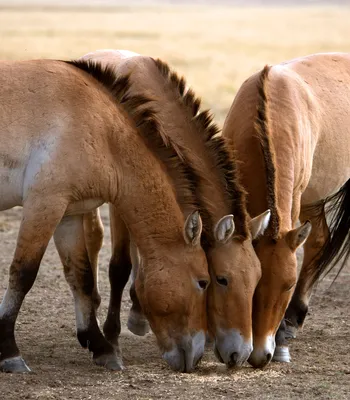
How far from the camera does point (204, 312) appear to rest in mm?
5555

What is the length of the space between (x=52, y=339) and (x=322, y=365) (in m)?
1.92

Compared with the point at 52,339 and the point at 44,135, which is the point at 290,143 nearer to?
the point at 44,135

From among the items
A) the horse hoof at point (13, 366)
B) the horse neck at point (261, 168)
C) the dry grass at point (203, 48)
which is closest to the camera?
the horse hoof at point (13, 366)

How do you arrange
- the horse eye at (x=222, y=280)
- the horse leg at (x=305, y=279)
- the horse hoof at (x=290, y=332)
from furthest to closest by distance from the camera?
the horse leg at (x=305, y=279) < the horse hoof at (x=290, y=332) < the horse eye at (x=222, y=280)

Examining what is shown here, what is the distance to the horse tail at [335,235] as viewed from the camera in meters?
7.13

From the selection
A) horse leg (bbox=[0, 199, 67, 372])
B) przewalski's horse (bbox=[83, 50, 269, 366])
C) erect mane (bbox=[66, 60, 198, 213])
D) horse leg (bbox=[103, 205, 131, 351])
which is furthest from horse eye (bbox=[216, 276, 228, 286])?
horse leg (bbox=[103, 205, 131, 351])

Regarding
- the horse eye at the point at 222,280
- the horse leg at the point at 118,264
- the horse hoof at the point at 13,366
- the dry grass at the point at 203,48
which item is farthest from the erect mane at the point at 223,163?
the dry grass at the point at 203,48

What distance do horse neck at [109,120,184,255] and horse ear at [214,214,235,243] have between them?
10.1 inches

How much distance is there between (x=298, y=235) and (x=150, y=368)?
1.28 m

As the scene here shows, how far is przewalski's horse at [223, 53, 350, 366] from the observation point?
18.6ft

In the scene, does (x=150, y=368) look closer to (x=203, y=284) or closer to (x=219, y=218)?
(x=203, y=284)

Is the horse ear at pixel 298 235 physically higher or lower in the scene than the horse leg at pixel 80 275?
higher

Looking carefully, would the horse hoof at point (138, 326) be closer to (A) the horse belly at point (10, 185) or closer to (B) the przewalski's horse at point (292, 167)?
(B) the przewalski's horse at point (292, 167)

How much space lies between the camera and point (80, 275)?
6.10m
